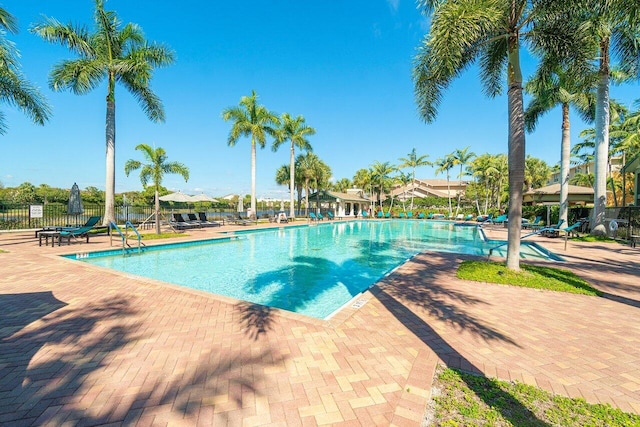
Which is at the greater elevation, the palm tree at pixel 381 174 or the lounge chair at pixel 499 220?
the palm tree at pixel 381 174

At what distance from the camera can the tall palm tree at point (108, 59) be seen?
12547 mm

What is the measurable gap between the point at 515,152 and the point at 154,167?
14798mm

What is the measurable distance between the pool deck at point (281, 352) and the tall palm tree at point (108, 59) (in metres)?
10.8

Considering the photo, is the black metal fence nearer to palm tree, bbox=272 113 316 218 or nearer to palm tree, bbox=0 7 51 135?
palm tree, bbox=0 7 51 135

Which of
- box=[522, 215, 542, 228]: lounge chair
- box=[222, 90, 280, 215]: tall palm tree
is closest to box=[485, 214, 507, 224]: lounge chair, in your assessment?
box=[522, 215, 542, 228]: lounge chair

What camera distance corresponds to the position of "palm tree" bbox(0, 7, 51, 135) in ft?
27.1

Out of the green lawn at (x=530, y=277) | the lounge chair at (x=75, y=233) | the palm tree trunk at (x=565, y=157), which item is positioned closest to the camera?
the green lawn at (x=530, y=277)

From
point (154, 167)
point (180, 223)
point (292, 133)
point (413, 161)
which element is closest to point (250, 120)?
point (292, 133)

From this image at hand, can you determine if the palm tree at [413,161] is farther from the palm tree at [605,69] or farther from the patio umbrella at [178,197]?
the patio umbrella at [178,197]

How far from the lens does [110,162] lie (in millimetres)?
13406

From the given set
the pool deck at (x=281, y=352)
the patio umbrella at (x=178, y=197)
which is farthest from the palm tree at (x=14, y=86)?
the patio umbrella at (x=178, y=197)

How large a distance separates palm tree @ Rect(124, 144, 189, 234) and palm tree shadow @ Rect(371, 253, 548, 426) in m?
12.4

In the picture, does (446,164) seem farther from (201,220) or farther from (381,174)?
(201,220)

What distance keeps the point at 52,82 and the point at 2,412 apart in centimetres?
1599
